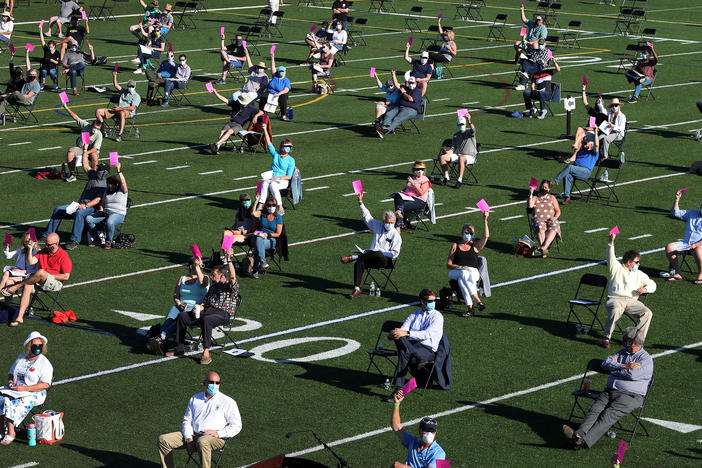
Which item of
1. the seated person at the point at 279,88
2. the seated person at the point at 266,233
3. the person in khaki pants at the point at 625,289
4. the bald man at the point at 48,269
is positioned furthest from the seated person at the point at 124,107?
the person in khaki pants at the point at 625,289

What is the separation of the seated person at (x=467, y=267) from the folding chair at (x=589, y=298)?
1.62 m

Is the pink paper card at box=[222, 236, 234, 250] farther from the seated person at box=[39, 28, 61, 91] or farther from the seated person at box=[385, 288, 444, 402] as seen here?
the seated person at box=[39, 28, 61, 91]

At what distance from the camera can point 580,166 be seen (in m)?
27.6

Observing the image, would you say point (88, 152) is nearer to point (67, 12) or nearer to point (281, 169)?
point (281, 169)

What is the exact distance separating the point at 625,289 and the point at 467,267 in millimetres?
2779

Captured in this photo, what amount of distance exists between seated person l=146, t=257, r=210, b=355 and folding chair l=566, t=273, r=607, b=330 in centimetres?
Answer: 606

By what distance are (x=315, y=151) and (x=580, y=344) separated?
1449cm

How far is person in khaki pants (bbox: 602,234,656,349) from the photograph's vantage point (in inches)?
736

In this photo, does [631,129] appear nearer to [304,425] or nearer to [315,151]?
[315,151]

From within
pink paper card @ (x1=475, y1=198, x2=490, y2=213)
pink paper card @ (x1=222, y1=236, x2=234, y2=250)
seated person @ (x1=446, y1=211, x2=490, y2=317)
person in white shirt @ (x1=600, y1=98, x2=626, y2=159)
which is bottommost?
seated person @ (x1=446, y1=211, x2=490, y2=317)

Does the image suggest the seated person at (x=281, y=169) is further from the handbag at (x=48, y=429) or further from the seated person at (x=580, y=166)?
the handbag at (x=48, y=429)

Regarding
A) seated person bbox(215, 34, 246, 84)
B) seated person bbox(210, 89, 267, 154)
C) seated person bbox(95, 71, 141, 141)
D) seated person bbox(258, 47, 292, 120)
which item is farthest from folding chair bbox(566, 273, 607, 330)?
seated person bbox(215, 34, 246, 84)

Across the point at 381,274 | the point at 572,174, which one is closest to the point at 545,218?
the point at 381,274

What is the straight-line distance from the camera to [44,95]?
38.5 m
